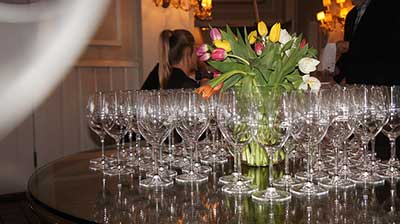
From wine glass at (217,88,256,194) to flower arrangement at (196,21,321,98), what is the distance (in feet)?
0.62

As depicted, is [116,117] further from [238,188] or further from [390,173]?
[390,173]

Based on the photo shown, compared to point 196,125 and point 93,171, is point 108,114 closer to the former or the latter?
point 93,171

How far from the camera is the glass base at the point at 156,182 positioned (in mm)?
1329

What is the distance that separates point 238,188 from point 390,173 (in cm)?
46

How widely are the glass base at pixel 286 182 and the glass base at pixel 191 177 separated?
20 cm

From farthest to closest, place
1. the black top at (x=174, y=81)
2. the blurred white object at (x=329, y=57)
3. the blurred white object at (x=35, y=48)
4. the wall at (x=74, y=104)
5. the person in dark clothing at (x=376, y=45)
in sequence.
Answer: the wall at (x=74, y=104)
the blurred white object at (x=35, y=48)
the blurred white object at (x=329, y=57)
the black top at (x=174, y=81)
the person in dark clothing at (x=376, y=45)

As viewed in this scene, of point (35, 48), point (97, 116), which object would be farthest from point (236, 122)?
point (35, 48)

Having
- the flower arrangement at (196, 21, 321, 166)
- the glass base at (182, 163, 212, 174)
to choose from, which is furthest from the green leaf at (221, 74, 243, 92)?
the glass base at (182, 163, 212, 174)

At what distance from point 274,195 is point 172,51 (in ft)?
8.20

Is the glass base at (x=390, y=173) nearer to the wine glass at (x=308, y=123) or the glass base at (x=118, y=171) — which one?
the wine glass at (x=308, y=123)

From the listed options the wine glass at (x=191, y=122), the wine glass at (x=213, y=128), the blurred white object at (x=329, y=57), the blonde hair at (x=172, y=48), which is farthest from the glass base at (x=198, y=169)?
the blurred white object at (x=329, y=57)

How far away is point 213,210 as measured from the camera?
3.55 feet

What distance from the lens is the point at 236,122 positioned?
1.21 m

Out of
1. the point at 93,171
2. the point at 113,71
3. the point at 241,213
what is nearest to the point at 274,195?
the point at 241,213
